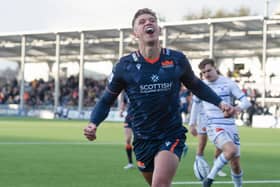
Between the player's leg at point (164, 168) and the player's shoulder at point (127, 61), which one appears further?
the player's shoulder at point (127, 61)

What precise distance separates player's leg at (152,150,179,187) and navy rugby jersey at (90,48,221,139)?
0.81 ft

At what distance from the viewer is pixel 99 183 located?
42.8 feet

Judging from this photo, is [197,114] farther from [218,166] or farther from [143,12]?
[143,12]

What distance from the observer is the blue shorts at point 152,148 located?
26.5 feet

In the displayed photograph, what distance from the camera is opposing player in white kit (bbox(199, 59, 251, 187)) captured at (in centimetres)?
1221

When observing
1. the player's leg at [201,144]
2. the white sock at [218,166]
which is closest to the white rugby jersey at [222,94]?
the white sock at [218,166]

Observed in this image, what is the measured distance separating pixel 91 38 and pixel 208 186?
1750 inches

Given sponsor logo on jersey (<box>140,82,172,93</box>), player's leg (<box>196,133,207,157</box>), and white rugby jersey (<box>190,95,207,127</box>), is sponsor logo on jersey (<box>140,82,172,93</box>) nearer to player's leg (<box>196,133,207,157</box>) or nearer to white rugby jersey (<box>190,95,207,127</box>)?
white rugby jersey (<box>190,95,207,127</box>)

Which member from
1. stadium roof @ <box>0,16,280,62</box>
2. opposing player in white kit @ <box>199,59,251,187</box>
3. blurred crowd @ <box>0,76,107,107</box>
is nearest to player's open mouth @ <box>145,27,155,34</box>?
opposing player in white kit @ <box>199,59,251,187</box>

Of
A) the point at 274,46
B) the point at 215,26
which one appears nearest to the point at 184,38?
the point at 215,26

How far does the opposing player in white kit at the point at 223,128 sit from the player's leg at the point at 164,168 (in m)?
4.06

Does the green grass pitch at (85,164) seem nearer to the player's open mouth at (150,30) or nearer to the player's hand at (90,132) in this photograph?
the player's hand at (90,132)

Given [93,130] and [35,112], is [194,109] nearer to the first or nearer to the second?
[93,130]

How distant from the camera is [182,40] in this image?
170 ft
